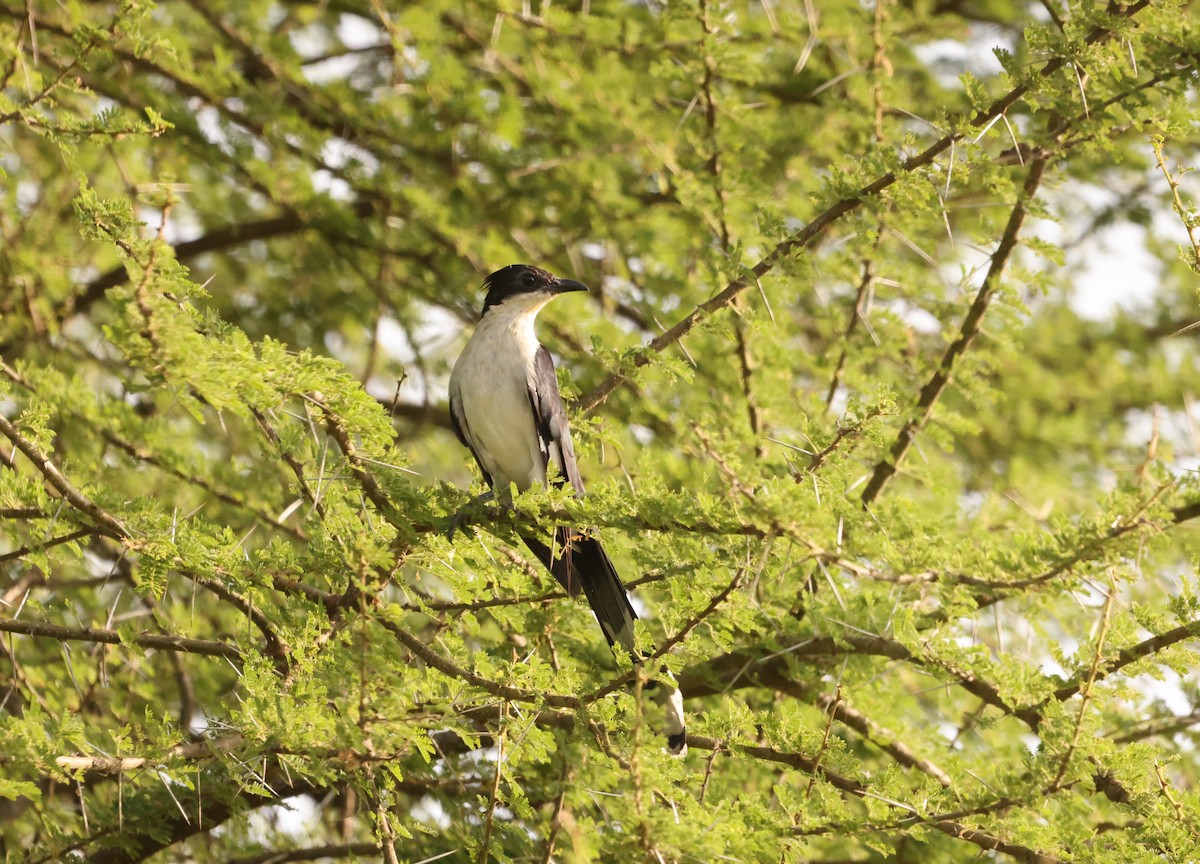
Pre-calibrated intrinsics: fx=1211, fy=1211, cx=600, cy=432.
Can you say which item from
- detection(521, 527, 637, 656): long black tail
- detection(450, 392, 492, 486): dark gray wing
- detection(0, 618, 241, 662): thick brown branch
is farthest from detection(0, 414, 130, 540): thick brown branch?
detection(450, 392, 492, 486): dark gray wing

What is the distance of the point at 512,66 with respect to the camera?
6969mm

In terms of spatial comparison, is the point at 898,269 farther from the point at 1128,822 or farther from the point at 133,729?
the point at 133,729

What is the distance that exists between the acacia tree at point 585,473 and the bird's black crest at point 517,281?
38 centimetres

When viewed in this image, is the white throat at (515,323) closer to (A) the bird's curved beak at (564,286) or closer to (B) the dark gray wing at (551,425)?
(A) the bird's curved beak at (564,286)

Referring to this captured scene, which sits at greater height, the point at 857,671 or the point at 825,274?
the point at 825,274

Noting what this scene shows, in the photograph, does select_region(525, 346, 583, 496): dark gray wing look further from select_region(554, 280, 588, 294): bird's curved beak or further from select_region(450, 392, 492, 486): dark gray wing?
select_region(554, 280, 588, 294): bird's curved beak

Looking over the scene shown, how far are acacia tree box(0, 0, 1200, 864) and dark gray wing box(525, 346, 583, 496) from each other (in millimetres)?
244

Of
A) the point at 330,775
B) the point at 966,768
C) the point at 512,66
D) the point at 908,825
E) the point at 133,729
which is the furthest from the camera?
the point at 512,66

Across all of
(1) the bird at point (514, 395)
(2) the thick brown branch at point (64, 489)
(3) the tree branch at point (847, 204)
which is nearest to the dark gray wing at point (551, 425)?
(1) the bird at point (514, 395)

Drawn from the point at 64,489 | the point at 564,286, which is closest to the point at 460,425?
the point at 564,286

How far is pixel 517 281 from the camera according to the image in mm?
5805

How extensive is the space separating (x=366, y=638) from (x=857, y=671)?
1905 millimetres

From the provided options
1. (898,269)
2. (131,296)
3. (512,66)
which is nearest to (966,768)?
(898,269)

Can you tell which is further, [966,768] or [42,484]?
[966,768]
